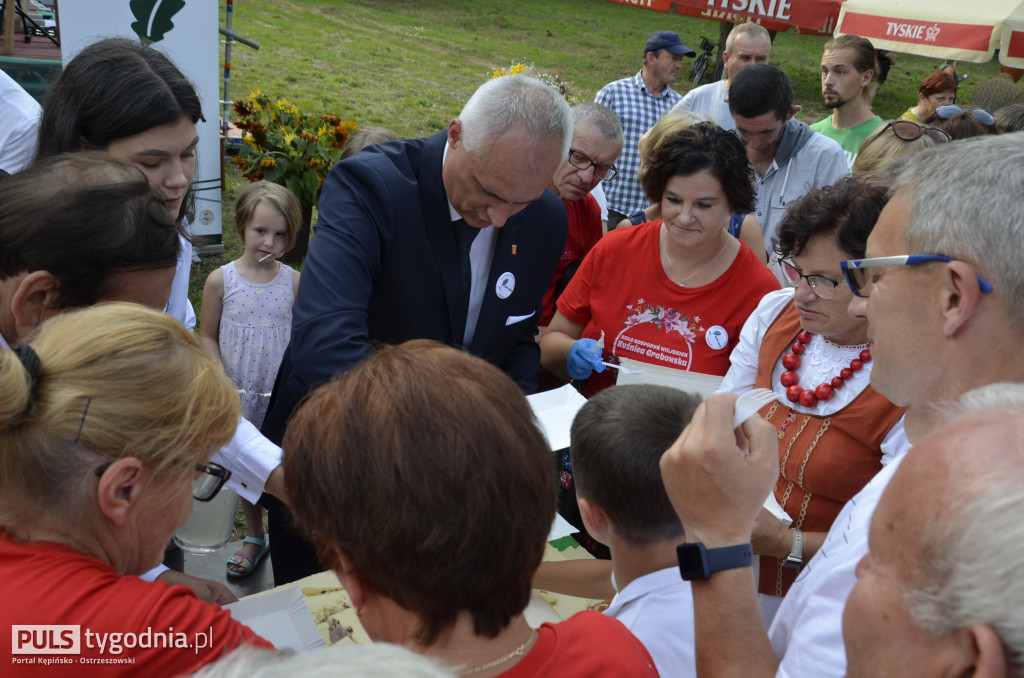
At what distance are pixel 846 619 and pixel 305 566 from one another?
80.4 inches

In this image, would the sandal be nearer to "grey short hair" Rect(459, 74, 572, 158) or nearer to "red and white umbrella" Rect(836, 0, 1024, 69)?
"grey short hair" Rect(459, 74, 572, 158)

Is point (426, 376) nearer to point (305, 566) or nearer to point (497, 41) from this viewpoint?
point (305, 566)

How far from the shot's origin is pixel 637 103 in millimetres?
6195

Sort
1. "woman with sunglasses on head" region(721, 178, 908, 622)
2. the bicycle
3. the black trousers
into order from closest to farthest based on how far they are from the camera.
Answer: "woman with sunglasses on head" region(721, 178, 908, 622) < the black trousers < the bicycle

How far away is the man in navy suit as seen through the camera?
2.21m

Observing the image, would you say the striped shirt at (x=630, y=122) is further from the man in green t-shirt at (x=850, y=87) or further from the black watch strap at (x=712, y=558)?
the black watch strap at (x=712, y=558)

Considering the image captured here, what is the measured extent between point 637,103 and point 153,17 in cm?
348

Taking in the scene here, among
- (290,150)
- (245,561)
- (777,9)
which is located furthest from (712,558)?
(777,9)

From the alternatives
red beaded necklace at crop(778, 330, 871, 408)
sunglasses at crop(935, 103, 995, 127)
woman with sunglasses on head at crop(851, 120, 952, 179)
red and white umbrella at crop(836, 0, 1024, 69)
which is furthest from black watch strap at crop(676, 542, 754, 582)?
red and white umbrella at crop(836, 0, 1024, 69)

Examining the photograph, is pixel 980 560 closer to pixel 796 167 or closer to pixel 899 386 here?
pixel 899 386

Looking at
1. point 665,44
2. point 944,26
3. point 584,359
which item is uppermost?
point 944,26

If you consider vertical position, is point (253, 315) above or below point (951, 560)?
below

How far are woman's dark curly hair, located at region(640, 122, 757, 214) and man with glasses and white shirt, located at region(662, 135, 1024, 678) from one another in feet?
4.93

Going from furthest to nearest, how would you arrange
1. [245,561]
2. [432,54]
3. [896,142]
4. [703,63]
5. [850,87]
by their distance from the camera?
[432,54]
[703,63]
[850,87]
[245,561]
[896,142]
